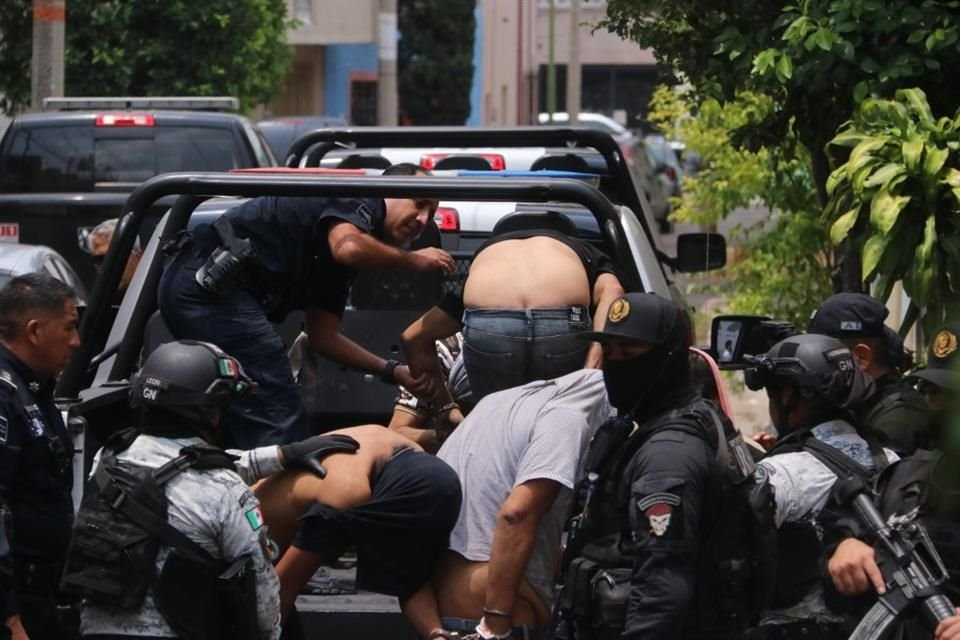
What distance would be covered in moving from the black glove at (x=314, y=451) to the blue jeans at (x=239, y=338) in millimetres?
714

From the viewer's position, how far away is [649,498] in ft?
13.4

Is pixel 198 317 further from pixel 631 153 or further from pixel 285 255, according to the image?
pixel 631 153

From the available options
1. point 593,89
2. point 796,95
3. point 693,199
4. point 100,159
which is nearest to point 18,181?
point 100,159

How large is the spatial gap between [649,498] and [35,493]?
5.88 ft

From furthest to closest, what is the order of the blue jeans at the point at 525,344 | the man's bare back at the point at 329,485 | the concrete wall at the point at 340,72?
the concrete wall at the point at 340,72 → the blue jeans at the point at 525,344 → the man's bare back at the point at 329,485

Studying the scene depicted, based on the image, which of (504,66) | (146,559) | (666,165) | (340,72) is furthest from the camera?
(504,66)

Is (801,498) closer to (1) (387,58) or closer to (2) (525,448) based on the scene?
(2) (525,448)

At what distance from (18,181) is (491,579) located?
29.9 feet

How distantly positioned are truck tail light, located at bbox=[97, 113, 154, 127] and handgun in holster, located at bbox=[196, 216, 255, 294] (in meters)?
7.29

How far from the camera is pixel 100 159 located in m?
13.0

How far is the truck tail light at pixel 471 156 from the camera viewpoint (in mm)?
8680

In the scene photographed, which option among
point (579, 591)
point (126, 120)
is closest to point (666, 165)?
point (126, 120)

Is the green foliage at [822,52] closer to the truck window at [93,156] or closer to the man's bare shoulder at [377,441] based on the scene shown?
the man's bare shoulder at [377,441]

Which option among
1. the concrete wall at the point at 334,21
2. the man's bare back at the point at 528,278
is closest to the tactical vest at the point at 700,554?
the man's bare back at the point at 528,278
